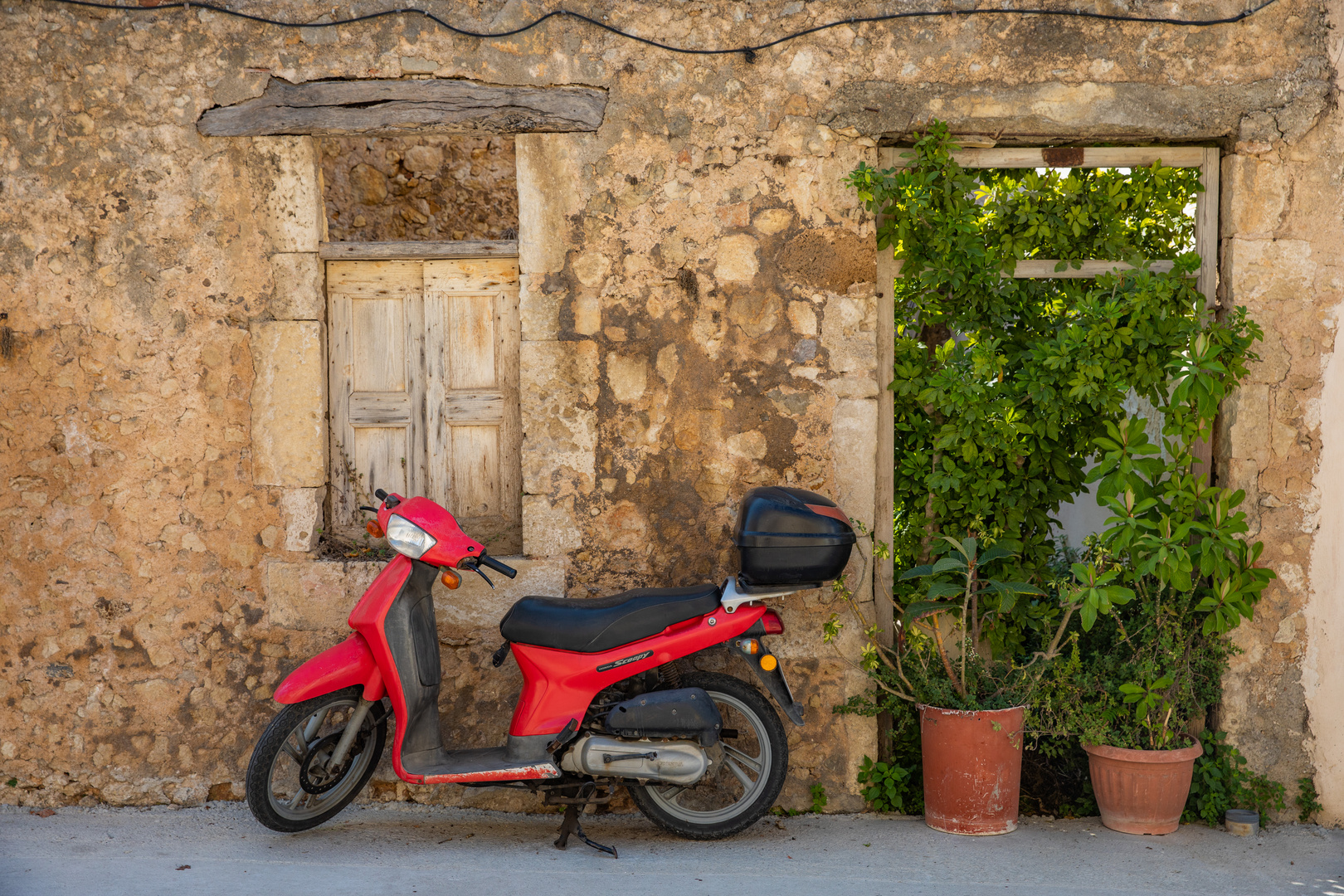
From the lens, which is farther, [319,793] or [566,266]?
[566,266]

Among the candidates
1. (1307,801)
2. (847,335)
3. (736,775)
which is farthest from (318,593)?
(1307,801)

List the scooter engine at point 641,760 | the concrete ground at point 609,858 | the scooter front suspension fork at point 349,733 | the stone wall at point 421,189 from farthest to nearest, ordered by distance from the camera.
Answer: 1. the stone wall at point 421,189
2. the scooter front suspension fork at point 349,733
3. the scooter engine at point 641,760
4. the concrete ground at point 609,858

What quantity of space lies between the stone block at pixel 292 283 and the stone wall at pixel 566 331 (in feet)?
0.04

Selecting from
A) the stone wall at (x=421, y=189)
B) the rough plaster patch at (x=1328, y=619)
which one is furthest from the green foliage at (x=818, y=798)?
the stone wall at (x=421, y=189)

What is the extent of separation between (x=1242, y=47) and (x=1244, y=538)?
1823 mm

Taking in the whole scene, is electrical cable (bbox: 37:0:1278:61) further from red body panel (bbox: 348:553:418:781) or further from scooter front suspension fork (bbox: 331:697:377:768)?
scooter front suspension fork (bbox: 331:697:377:768)

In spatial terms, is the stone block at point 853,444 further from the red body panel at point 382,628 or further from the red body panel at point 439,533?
the red body panel at point 382,628

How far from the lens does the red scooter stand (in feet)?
10.1

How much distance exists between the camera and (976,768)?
327cm

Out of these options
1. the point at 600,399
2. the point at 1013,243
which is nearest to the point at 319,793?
the point at 600,399

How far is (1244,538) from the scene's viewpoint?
3541mm

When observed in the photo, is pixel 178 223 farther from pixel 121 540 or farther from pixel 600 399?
pixel 600 399

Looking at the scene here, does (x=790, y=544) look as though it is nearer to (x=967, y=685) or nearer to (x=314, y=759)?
(x=967, y=685)

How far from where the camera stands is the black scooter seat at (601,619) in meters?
3.07
